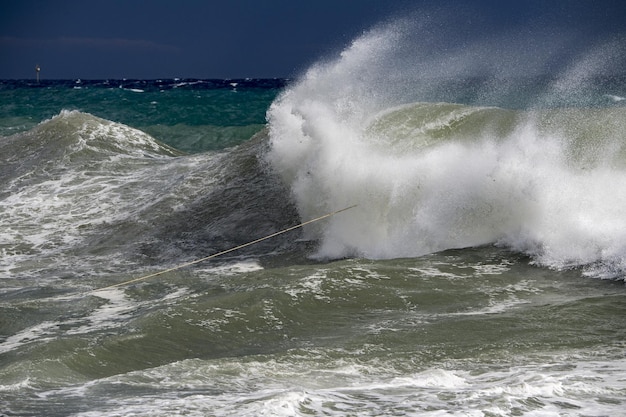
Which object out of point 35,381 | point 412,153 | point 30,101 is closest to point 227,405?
point 35,381

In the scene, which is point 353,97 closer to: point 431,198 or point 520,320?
point 431,198

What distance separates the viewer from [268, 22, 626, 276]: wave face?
448 inches

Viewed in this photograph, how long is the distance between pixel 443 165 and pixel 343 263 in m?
3.21

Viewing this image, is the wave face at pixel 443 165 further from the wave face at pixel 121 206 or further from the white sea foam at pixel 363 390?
the white sea foam at pixel 363 390

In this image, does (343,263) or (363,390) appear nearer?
(363,390)

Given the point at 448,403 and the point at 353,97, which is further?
the point at 353,97

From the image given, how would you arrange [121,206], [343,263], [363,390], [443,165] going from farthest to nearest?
[121,206] < [443,165] < [343,263] < [363,390]

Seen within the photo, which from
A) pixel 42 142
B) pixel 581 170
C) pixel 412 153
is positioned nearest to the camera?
pixel 581 170

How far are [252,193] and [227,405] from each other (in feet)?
33.8

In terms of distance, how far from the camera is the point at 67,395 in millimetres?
6629

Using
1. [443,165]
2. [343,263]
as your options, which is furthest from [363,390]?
[443,165]

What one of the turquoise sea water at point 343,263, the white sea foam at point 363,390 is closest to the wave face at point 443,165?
the turquoise sea water at point 343,263

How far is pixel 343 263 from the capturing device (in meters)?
10.7

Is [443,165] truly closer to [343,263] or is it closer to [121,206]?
[343,263]
